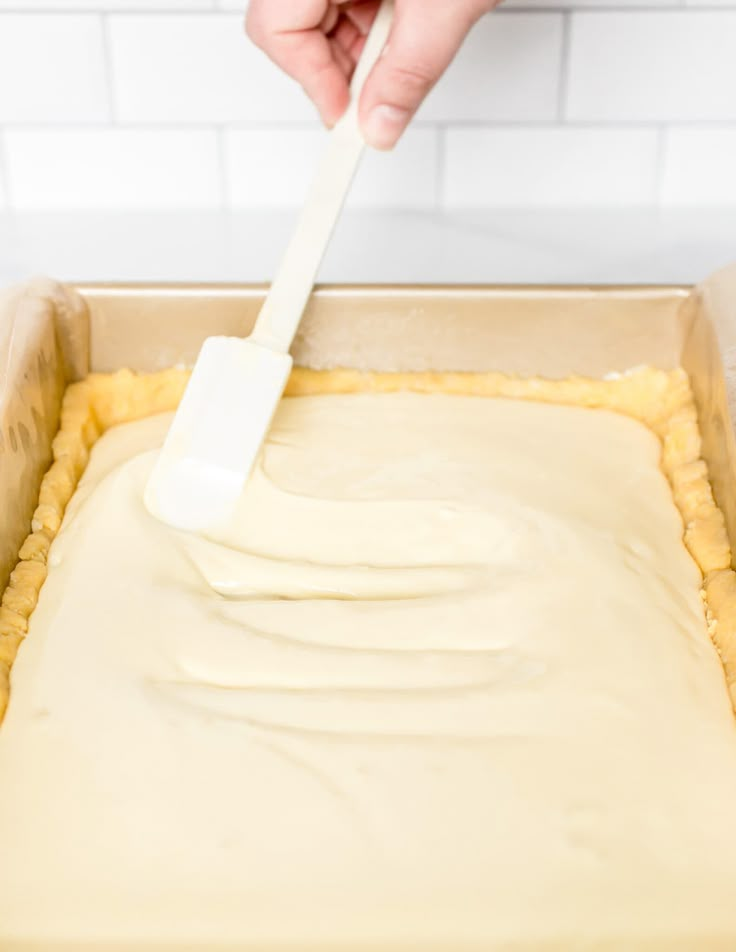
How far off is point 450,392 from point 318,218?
0.24m

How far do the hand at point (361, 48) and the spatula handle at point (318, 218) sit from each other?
25 mm

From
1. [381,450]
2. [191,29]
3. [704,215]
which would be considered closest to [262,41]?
[191,29]

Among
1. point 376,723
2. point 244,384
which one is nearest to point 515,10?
point 244,384

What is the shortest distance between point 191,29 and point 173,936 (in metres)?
1.02

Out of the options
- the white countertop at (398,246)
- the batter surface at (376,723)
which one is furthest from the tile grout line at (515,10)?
the batter surface at (376,723)

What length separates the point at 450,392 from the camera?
1.09 m

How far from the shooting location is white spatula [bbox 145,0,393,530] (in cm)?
90

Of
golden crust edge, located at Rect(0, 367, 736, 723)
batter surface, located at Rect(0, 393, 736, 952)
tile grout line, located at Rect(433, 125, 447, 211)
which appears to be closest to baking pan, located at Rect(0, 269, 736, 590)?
golden crust edge, located at Rect(0, 367, 736, 723)

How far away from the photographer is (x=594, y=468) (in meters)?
0.99

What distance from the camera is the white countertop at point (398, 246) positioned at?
121 centimetres

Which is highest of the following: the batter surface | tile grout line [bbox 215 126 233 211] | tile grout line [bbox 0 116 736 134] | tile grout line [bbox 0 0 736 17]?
tile grout line [bbox 0 0 736 17]

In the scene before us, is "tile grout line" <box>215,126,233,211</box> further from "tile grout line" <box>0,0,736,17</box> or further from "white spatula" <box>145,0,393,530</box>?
"white spatula" <box>145,0,393,530</box>

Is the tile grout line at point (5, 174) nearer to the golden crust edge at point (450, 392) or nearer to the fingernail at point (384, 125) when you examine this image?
the golden crust edge at point (450, 392)

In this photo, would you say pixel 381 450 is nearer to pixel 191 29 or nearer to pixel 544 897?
pixel 544 897
